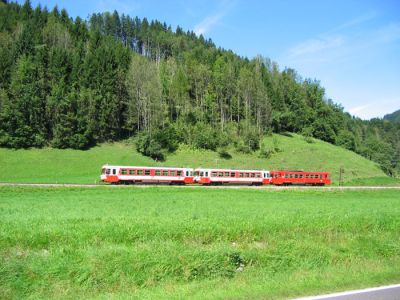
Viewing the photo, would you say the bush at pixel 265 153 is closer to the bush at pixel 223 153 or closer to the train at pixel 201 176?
the bush at pixel 223 153

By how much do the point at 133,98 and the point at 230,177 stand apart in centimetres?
3560

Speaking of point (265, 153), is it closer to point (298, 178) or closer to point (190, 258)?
point (298, 178)

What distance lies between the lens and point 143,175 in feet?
164

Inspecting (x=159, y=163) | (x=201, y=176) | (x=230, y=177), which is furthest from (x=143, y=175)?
(x=159, y=163)

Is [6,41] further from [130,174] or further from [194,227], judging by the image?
→ [194,227]

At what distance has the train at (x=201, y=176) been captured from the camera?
49438 mm

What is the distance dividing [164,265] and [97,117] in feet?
228

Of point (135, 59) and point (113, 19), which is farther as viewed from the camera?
point (113, 19)

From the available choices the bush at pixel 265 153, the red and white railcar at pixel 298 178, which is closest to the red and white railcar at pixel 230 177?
the red and white railcar at pixel 298 178

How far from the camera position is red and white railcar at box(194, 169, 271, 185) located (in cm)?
5356

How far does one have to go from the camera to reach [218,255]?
36.5 feet

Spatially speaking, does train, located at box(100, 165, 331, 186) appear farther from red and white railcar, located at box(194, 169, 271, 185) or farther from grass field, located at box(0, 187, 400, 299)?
grass field, located at box(0, 187, 400, 299)

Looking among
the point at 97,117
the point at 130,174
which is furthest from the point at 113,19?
the point at 130,174

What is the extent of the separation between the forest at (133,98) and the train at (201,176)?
61.2 feet
